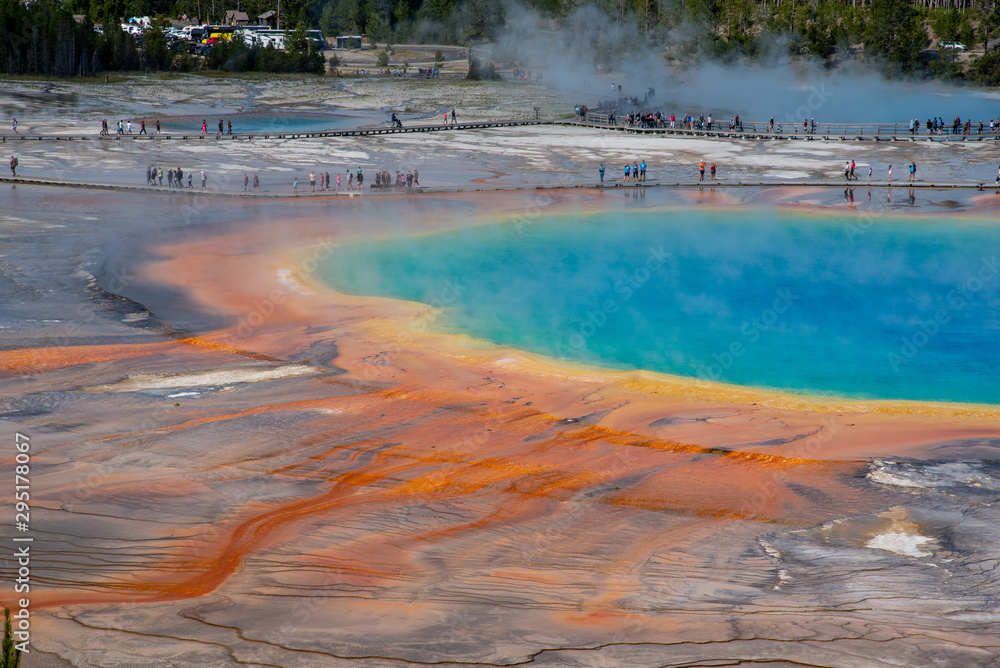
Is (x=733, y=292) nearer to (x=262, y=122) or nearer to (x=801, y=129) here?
(x=801, y=129)

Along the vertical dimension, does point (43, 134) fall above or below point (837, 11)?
below

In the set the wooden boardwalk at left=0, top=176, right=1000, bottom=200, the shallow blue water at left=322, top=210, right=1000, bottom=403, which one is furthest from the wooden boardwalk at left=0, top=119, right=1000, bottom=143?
the shallow blue water at left=322, top=210, right=1000, bottom=403

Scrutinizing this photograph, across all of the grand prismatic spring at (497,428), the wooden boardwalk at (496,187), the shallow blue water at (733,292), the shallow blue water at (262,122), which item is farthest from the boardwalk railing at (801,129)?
the shallow blue water at (733,292)

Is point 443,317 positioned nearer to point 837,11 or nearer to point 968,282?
point 968,282

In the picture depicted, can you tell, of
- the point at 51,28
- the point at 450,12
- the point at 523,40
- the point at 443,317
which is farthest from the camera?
the point at 450,12

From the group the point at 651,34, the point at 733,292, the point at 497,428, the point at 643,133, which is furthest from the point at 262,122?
the point at 497,428

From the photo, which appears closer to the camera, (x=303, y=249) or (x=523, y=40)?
(x=303, y=249)

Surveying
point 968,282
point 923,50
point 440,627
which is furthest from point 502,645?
point 923,50
